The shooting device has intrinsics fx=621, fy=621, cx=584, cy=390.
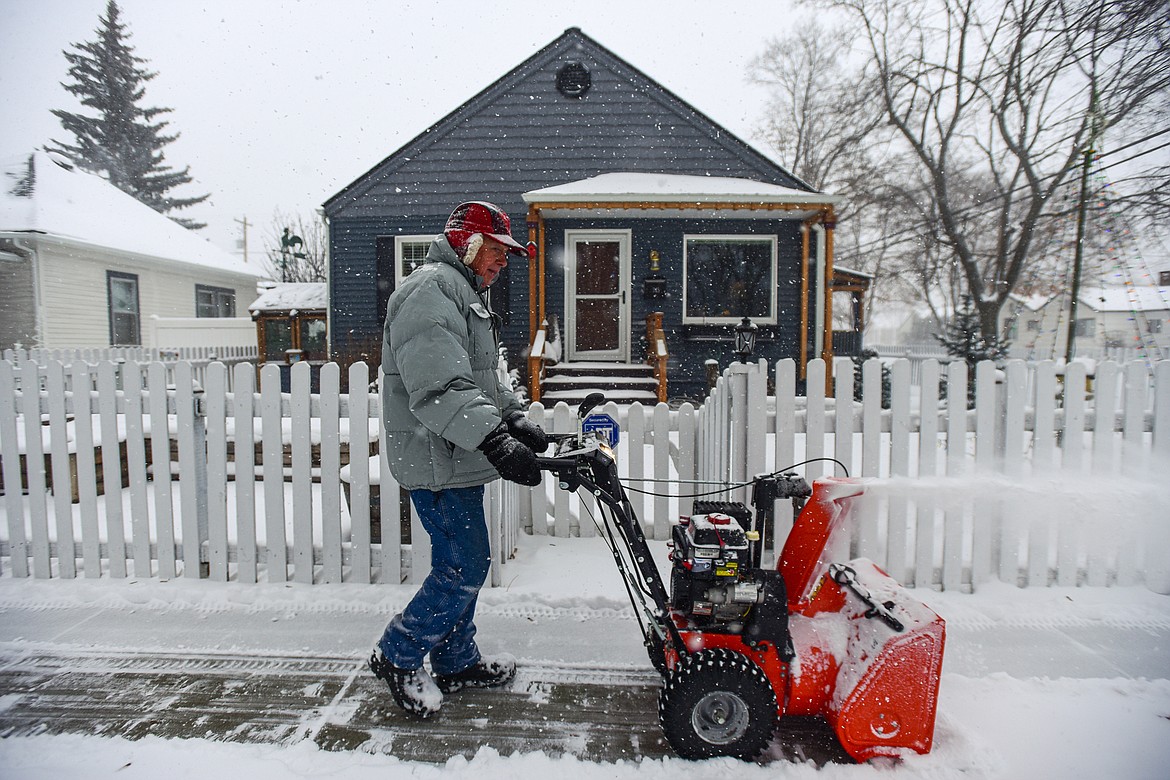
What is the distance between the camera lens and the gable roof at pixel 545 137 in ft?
39.5

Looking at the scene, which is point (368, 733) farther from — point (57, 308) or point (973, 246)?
point (973, 246)

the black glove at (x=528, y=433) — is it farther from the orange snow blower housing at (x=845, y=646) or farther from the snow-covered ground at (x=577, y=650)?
the snow-covered ground at (x=577, y=650)

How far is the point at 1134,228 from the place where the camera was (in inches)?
242

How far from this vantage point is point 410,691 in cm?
237

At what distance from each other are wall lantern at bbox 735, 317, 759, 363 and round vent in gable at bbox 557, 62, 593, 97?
5.54m

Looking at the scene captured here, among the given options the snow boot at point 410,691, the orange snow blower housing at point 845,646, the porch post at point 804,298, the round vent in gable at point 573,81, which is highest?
the round vent in gable at point 573,81

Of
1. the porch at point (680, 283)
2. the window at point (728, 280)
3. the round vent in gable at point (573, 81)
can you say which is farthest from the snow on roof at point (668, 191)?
the round vent in gable at point (573, 81)

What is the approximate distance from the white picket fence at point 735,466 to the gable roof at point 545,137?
30.9ft

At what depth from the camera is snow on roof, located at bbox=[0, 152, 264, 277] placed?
14.3 m

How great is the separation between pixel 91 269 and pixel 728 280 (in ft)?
51.4

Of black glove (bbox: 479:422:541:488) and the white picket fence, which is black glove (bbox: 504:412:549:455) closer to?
black glove (bbox: 479:422:541:488)

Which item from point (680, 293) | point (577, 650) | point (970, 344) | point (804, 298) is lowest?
point (577, 650)

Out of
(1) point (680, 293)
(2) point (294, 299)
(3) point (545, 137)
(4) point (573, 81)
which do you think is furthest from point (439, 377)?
(2) point (294, 299)

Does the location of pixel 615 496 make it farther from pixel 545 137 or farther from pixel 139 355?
pixel 139 355
